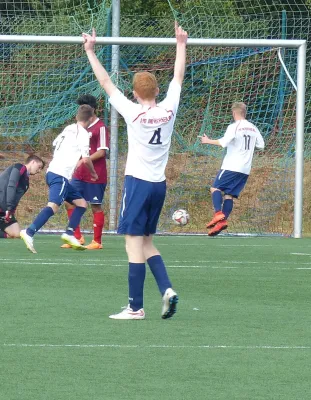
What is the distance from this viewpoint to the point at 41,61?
56.5 feet

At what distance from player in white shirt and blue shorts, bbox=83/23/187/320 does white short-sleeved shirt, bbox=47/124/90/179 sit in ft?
17.6

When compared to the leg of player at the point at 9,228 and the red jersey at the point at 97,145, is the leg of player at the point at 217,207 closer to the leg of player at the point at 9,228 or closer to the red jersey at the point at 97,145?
the red jersey at the point at 97,145

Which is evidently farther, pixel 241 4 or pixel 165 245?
pixel 241 4

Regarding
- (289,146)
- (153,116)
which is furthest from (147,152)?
(289,146)

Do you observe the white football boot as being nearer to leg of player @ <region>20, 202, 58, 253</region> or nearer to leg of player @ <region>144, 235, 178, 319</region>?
leg of player @ <region>144, 235, 178, 319</region>

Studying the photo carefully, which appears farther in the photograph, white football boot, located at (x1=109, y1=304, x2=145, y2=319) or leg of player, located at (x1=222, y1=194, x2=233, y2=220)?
leg of player, located at (x1=222, y1=194, x2=233, y2=220)

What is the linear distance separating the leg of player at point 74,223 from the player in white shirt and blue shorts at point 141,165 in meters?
5.20

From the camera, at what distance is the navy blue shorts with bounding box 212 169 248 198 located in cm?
1555

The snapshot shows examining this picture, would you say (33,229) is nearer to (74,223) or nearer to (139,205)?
(74,223)

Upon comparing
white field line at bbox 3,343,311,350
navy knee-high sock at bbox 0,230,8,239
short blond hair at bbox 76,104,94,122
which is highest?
short blond hair at bbox 76,104,94,122

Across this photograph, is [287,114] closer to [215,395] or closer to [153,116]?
[153,116]

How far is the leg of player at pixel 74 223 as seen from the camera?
42.2 feet

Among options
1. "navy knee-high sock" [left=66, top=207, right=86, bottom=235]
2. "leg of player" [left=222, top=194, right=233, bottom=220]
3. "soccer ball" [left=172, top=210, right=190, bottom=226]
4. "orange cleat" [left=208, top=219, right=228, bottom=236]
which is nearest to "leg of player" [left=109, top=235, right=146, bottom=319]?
"navy knee-high sock" [left=66, top=207, right=86, bottom=235]

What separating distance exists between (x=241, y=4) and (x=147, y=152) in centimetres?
1462
